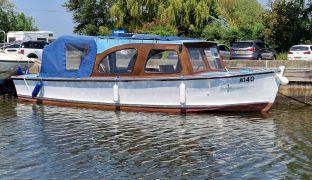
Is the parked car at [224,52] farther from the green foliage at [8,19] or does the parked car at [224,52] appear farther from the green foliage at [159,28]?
the green foliage at [8,19]

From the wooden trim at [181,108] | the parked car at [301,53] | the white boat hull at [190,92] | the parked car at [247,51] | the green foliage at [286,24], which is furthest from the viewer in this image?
the green foliage at [286,24]

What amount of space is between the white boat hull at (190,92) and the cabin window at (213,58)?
1358 mm

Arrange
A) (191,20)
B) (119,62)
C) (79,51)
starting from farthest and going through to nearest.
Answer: (191,20) → (79,51) → (119,62)

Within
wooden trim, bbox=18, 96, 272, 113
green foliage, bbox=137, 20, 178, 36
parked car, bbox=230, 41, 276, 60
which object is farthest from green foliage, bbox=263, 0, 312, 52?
wooden trim, bbox=18, 96, 272, 113

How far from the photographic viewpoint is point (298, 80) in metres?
18.8

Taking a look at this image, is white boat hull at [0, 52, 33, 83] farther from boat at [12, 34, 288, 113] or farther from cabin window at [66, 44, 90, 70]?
cabin window at [66, 44, 90, 70]

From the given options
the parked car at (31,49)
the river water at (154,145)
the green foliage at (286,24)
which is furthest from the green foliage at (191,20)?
the river water at (154,145)

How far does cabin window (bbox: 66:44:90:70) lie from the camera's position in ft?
57.2

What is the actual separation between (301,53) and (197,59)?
16.9m

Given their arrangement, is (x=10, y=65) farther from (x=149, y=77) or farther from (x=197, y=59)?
(x=197, y=59)

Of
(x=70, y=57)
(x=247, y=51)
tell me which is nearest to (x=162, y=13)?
(x=247, y=51)

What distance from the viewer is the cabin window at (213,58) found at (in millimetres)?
16672

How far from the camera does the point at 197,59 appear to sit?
16375 millimetres

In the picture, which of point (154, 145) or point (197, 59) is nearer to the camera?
point (154, 145)
